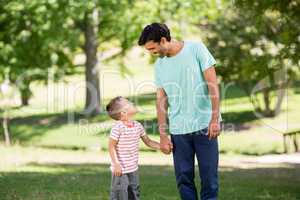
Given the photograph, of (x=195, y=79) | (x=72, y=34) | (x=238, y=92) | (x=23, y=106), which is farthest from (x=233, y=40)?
(x=195, y=79)

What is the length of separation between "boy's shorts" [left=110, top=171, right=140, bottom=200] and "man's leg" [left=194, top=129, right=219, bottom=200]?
821 millimetres

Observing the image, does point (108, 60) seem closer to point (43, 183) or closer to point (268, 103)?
point (268, 103)

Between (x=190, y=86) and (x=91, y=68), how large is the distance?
29458 mm

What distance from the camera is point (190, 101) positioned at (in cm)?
701

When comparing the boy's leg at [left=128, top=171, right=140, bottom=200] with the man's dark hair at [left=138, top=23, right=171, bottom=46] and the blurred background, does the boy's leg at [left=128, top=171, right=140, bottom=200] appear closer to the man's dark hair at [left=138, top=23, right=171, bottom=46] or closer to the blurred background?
the man's dark hair at [left=138, top=23, right=171, bottom=46]

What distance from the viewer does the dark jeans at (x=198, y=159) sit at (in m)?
7.00

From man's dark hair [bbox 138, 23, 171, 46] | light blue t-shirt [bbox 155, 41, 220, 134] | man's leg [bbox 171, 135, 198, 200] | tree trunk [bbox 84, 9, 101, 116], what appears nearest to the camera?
man's dark hair [bbox 138, 23, 171, 46]

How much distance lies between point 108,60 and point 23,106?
845 centimetres

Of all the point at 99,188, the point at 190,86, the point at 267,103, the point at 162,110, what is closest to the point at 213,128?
the point at 190,86

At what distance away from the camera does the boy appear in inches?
289

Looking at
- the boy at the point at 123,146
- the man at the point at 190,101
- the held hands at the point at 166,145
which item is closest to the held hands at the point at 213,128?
the man at the point at 190,101

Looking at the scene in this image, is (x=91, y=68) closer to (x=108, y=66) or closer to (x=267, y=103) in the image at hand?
(x=108, y=66)

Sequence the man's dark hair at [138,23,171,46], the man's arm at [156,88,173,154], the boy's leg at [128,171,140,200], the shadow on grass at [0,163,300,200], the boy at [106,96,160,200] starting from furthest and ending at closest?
the shadow on grass at [0,163,300,200]
the boy's leg at [128,171,140,200]
the boy at [106,96,160,200]
the man's arm at [156,88,173,154]
the man's dark hair at [138,23,171,46]

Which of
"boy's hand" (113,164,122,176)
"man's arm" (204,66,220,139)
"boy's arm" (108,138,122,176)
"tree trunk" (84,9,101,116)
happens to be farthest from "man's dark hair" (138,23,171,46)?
"tree trunk" (84,9,101,116)
